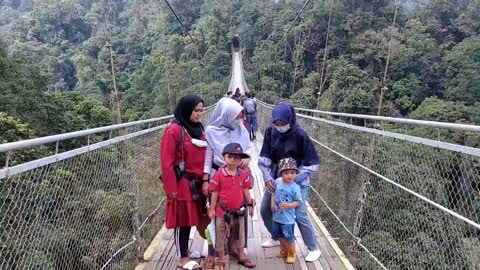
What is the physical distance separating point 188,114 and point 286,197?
669 mm

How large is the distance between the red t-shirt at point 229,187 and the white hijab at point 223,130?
0.09 metres

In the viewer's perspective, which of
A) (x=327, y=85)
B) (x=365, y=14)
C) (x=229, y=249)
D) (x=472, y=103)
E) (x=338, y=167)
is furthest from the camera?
(x=365, y=14)

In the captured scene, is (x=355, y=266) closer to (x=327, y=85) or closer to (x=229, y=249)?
(x=229, y=249)

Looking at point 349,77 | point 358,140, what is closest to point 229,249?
point 358,140

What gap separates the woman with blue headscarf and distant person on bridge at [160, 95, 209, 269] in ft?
1.28

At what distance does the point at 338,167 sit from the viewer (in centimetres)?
308

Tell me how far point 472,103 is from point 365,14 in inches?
478

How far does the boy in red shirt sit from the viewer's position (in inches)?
81.4

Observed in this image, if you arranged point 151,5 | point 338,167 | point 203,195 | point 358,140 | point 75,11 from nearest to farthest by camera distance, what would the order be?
point 203,195, point 358,140, point 338,167, point 75,11, point 151,5

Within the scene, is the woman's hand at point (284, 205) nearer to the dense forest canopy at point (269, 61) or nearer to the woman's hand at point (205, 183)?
the woman's hand at point (205, 183)

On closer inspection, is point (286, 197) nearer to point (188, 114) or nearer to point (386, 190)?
point (386, 190)

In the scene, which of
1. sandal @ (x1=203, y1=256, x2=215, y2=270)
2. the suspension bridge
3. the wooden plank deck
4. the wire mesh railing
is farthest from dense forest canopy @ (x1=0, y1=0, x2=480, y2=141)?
sandal @ (x1=203, y1=256, x2=215, y2=270)

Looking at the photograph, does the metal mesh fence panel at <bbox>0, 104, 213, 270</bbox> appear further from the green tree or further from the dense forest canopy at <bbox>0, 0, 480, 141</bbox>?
the green tree

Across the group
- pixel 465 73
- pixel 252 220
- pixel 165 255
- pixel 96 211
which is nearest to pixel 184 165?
pixel 96 211
